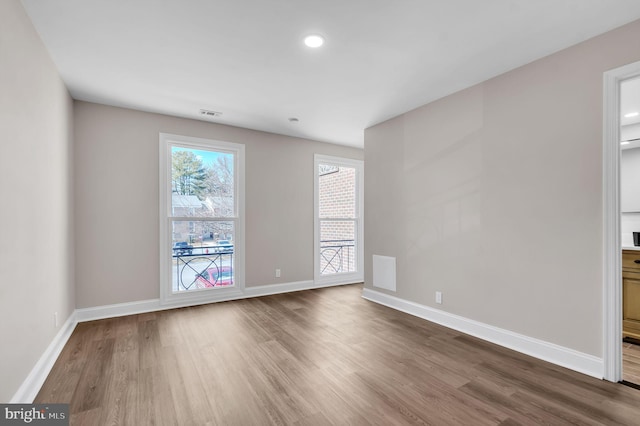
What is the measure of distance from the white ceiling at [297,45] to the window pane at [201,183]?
33.0 inches

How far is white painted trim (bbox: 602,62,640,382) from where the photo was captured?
2.17m

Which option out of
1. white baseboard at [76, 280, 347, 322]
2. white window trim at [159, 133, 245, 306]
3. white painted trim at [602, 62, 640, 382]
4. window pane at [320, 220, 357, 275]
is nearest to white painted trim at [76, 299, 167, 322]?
white baseboard at [76, 280, 347, 322]

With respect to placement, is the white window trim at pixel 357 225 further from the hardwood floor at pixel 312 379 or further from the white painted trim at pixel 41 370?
the white painted trim at pixel 41 370

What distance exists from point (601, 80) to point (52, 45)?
4338 millimetres

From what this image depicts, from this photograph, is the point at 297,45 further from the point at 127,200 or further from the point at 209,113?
the point at 127,200

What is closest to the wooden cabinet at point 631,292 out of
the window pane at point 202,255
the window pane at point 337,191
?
the window pane at point 337,191

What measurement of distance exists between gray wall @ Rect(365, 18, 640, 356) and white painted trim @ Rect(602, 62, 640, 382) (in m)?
0.05

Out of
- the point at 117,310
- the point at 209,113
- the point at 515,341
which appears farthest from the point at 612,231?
the point at 117,310

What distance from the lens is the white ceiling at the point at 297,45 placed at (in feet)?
6.52

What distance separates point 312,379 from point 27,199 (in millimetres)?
2387

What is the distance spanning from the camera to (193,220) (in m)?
4.25

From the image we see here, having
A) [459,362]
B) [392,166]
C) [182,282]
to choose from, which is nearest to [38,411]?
[182,282]

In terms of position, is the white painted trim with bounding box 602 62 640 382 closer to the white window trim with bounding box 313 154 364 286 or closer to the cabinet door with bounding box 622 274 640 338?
the cabinet door with bounding box 622 274 640 338

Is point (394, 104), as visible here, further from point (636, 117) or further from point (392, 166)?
point (636, 117)
